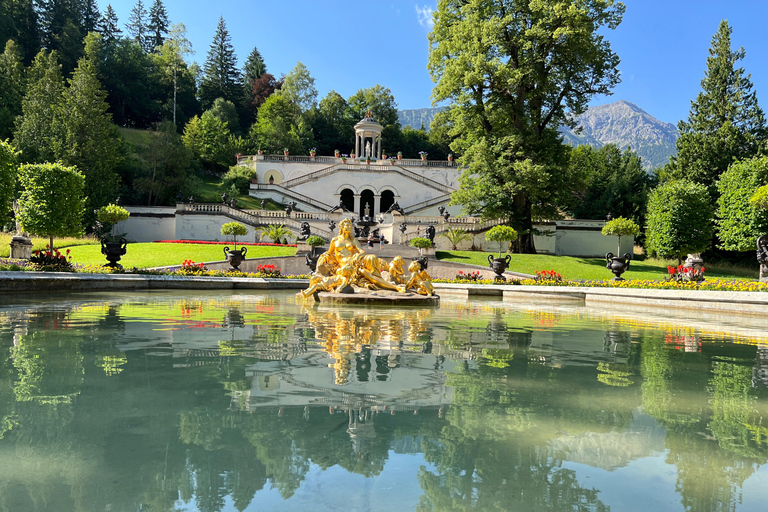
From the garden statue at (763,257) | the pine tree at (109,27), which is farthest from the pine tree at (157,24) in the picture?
the garden statue at (763,257)

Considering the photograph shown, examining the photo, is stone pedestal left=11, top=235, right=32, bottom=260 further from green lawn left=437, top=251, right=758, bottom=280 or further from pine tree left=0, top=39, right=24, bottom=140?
pine tree left=0, top=39, right=24, bottom=140

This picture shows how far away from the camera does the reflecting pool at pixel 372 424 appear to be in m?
2.56

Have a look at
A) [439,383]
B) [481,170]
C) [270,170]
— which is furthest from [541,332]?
[270,170]

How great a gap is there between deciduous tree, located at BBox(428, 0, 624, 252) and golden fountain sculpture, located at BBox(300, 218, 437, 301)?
17.7m

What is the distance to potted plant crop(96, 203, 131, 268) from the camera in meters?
19.2

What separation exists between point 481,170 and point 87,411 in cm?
3011

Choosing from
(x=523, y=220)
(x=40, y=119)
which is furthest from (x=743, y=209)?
(x=40, y=119)

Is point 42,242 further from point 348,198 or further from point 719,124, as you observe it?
point 719,124

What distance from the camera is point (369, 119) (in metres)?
56.9

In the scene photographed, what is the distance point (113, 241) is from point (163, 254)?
12.9 ft

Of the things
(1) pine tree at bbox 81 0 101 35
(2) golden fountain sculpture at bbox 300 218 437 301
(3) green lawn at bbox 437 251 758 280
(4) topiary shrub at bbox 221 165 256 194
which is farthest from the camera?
(1) pine tree at bbox 81 0 101 35

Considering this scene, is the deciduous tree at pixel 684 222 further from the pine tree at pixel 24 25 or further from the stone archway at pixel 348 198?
the pine tree at pixel 24 25

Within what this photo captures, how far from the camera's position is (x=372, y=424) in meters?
3.53

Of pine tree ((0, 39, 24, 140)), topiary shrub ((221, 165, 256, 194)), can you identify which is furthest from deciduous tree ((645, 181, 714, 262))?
pine tree ((0, 39, 24, 140))
